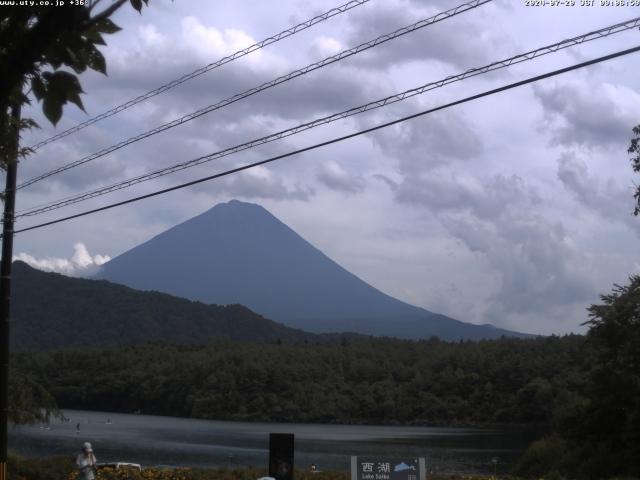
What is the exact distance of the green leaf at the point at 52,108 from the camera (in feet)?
13.2

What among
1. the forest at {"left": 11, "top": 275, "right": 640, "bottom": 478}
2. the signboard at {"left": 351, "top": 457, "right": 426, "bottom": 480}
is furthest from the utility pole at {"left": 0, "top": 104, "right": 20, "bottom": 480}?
the forest at {"left": 11, "top": 275, "right": 640, "bottom": 478}

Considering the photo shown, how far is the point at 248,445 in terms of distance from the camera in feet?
217

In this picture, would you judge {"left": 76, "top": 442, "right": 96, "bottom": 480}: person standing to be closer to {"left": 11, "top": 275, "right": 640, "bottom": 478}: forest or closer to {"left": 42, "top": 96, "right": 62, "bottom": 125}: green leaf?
{"left": 42, "top": 96, "right": 62, "bottom": 125}: green leaf

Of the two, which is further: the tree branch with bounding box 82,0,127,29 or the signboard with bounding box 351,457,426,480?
the signboard with bounding box 351,457,426,480

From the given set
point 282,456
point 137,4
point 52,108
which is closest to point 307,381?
point 282,456

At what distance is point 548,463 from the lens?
3303cm

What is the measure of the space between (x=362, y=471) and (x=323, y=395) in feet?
337

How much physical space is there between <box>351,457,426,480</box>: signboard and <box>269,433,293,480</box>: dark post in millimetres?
2381

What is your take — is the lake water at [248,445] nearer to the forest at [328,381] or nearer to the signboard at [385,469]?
the forest at [328,381]

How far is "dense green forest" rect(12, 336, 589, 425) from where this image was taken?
103 metres

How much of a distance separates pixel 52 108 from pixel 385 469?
1148 cm

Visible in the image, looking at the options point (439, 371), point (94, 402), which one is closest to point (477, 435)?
point (439, 371)

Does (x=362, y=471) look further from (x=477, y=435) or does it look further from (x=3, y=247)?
(x=477, y=435)

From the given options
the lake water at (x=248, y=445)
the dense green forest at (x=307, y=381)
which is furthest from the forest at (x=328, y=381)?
the lake water at (x=248, y=445)
